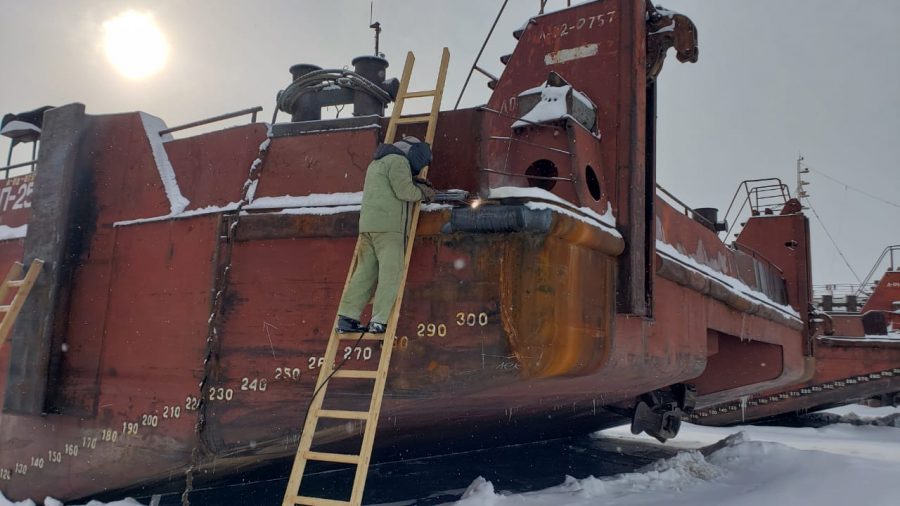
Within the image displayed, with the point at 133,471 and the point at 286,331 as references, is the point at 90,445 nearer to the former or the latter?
the point at 133,471

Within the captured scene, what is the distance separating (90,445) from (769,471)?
539cm

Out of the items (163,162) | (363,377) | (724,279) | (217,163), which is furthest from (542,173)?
(724,279)

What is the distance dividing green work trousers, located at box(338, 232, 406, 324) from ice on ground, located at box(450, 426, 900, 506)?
1.69 m

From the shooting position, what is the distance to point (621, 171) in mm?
4660

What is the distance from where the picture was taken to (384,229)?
12.0 feet

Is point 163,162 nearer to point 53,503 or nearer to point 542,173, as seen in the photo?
point 53,503

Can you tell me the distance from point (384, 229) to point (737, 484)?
12.5 feet

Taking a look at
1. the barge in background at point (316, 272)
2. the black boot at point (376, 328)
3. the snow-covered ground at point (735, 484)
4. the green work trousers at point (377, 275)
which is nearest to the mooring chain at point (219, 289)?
the barge in background at point (316, 272)

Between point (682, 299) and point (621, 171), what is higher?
point (621, 171)

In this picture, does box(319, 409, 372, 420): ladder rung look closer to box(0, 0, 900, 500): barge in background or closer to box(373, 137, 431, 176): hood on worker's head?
box(0, 0, 900, 500): barge in background

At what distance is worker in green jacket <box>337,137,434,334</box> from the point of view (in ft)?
11.9

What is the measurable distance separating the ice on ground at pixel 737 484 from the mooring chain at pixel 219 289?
175 centimetres

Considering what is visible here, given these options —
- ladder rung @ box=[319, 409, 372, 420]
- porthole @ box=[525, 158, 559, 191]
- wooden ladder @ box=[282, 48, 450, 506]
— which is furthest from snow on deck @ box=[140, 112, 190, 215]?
porthole @ box=[525, 158, 559, 191]

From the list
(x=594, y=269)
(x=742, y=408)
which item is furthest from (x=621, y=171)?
(x=742, y=408)
